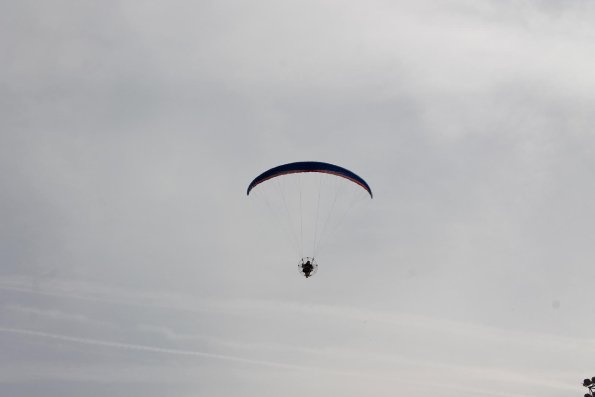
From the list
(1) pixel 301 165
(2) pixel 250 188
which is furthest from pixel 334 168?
(2) pixel 250 188

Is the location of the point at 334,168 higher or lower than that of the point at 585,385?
higher

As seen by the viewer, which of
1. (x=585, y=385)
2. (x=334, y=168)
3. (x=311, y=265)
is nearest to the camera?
(x=334, y=168)

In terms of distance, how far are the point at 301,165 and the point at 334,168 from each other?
2.81 metres

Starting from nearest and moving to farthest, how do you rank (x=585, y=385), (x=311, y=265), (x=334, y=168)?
(x=334, y=168) < (x=311, y=265) < (x=585, y=385)

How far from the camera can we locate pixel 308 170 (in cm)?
4288

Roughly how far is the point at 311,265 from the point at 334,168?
9.22 meters

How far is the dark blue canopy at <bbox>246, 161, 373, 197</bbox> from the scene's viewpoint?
141 feet

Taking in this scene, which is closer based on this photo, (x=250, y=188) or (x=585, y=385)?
(x=250, y=188)

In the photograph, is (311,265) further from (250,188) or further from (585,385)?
(585,385)

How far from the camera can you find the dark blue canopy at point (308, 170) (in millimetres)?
42906

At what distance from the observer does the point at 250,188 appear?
44688mm

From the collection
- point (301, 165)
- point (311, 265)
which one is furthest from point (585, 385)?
point (301, 165)

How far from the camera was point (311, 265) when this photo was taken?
1807 inches

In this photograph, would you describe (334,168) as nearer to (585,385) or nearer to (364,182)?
(364,182)
